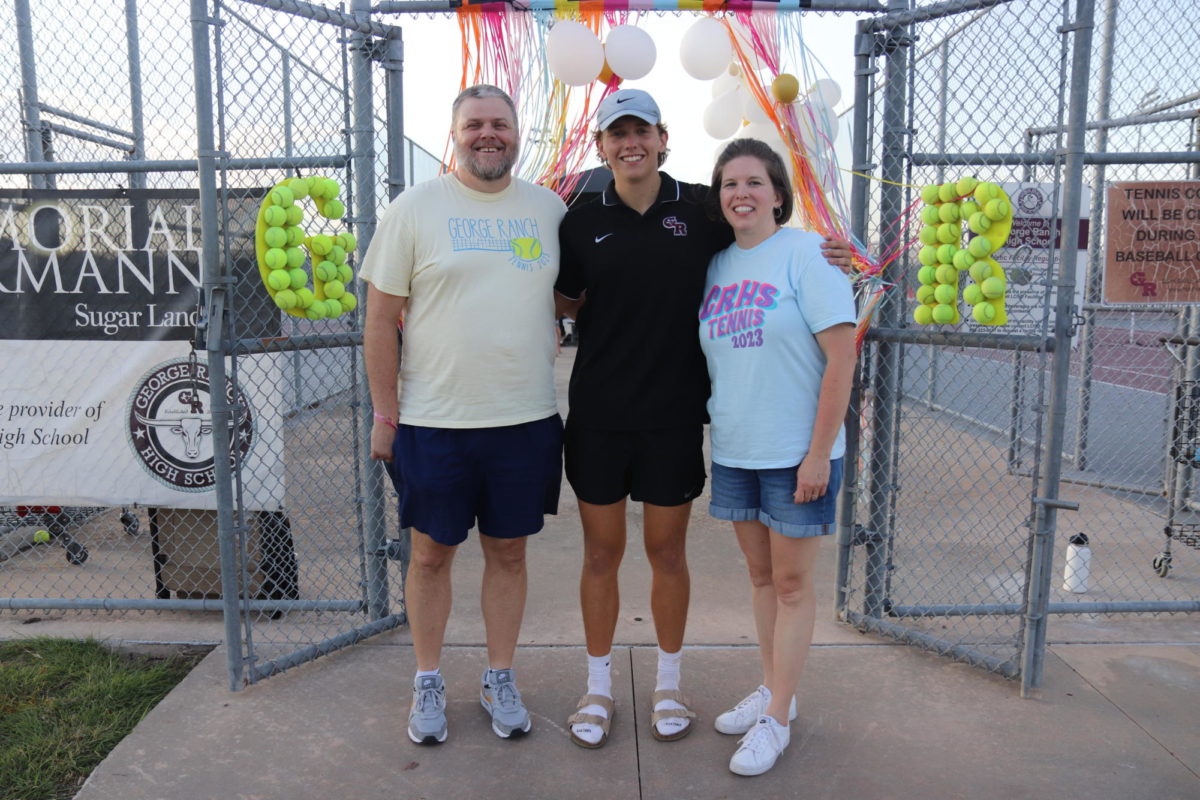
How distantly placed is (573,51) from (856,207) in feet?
4.14

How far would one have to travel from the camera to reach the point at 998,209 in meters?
2.90

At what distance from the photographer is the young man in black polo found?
2.67 m

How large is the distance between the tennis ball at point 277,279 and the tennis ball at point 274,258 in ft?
0.06

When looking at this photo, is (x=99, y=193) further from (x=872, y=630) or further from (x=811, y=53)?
(x=872, y=630)

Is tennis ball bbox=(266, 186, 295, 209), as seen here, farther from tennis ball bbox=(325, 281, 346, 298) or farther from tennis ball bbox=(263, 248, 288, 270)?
tennis ball bbox=(325, 281, 346, 298)

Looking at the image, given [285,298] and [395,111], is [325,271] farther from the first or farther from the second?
[395,111]

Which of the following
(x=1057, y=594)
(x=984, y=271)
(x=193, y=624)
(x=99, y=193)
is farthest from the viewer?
(x=1057, y=594)

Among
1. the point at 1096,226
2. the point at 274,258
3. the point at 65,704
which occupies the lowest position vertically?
the point at 65,704

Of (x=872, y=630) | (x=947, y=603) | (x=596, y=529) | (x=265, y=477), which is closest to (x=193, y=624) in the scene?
(x=265, y=477)

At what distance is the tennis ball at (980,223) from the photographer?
293 centimetres

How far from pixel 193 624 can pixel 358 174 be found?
2045 mm

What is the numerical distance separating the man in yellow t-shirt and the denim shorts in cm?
56

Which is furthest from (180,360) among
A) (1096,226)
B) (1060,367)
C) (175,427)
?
(1096,226)

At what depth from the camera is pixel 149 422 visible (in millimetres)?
3660
